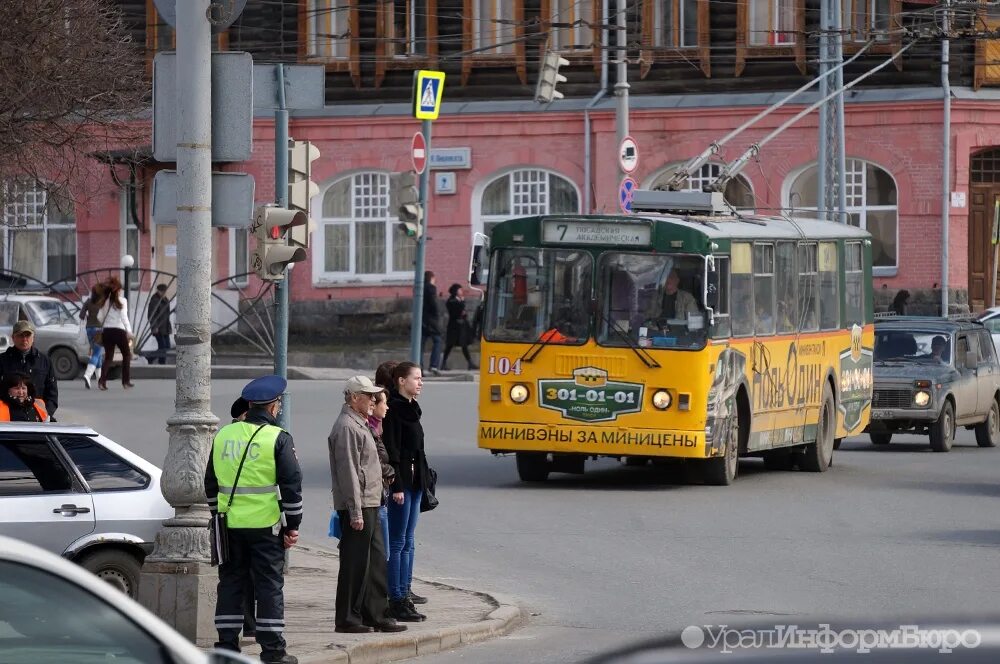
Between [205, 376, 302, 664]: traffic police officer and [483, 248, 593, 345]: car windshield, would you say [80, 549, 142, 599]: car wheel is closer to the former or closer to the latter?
[205, 376, 302, 664]: traffic police officer

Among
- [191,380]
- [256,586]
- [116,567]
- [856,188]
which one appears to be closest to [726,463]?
[116,567]

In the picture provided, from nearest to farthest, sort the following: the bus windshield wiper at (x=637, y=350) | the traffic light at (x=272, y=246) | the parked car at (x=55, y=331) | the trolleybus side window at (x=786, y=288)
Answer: the traffic light at (x=272, y=246) < the bus windshield wiper at (x=637, y=350) < the trolleybus side window at (x=786, y=288) < the parked car at (x=55, y=331)

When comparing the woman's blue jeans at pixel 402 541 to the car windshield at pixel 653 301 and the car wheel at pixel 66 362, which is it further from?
the car wheel at pixel 66 362

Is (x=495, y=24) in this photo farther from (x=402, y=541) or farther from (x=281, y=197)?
(x=402, y=541)

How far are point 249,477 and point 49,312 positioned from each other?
26.3 meters

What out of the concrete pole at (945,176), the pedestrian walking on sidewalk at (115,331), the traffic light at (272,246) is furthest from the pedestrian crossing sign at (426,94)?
the traffic light at (272,246)

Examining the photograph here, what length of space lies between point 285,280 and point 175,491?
2.68m

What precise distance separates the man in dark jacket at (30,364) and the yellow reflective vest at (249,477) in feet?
21.5

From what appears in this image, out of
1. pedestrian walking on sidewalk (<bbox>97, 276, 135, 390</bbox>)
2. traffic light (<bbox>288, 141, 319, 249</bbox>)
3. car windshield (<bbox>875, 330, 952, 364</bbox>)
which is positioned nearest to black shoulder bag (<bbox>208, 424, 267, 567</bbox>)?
traffic light (<bbox>288, 141, 319, 249</bbox>)

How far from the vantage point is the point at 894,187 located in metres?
38.1

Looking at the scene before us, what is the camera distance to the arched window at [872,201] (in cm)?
3797

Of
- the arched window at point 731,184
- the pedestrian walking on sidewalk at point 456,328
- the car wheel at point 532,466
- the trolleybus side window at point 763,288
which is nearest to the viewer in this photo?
the car wheel at point 532,466

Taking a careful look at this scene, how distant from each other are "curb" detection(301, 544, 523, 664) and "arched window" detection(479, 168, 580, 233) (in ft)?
93.8

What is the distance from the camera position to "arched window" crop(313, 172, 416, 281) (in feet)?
135
